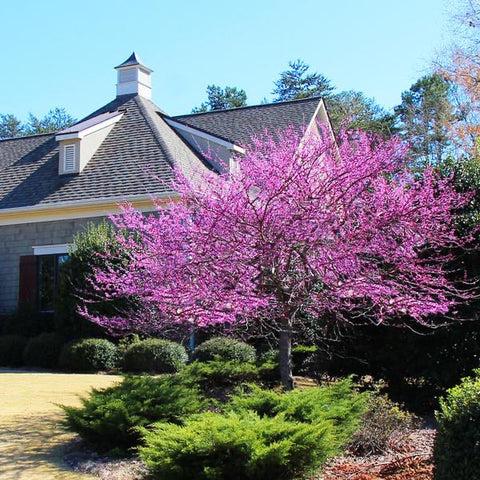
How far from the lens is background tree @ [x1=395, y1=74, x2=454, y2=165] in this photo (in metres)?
31.5

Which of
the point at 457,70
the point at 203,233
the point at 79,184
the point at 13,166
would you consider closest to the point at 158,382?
the point at 203,233

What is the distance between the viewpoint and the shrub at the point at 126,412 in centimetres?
601

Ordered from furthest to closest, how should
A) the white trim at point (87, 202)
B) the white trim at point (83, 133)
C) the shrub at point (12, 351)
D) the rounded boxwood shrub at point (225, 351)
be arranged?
the white trim at point (83, 133) → the shrub at point (12, 351) → the white trim at point (87, 202) → the rounded boxwood shrub at point (225, 351)

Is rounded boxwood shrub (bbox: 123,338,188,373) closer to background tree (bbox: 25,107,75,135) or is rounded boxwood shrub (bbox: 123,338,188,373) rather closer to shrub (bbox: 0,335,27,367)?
shrub (bbox: 0,335,27,367)

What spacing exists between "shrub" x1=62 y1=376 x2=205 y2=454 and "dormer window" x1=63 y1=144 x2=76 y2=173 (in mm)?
11210

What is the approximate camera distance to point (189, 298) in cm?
671

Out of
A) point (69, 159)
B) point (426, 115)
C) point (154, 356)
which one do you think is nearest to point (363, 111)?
point (426, 115)

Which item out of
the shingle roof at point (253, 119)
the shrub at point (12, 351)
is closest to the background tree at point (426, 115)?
the shingle roof at point (253, 119)

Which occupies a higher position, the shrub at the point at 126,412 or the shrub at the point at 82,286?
the shrub at the point at 82,286

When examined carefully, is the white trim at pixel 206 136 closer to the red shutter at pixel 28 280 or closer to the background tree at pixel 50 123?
the red shutter at pixel 28 280

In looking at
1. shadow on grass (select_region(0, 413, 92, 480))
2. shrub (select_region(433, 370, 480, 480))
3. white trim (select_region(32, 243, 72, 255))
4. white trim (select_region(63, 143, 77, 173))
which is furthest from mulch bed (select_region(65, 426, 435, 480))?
white trim (select_region(63, 143, 77, 173))

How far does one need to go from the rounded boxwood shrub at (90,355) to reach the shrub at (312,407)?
743cm

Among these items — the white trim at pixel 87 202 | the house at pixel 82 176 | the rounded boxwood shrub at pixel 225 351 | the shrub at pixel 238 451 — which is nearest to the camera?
the shrub at pixel 238 451

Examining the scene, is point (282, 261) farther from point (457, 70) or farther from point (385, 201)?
point (457, 70)
